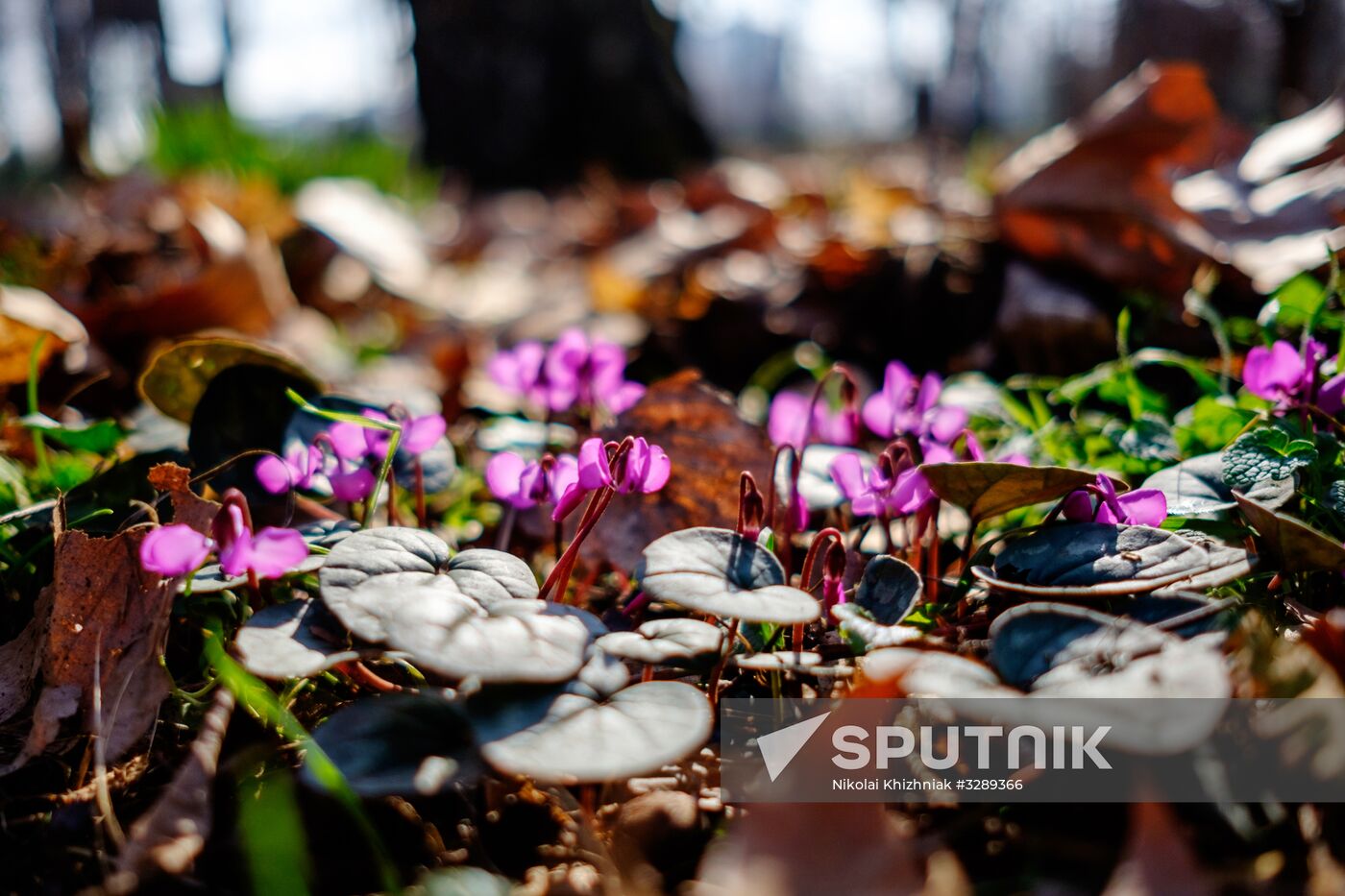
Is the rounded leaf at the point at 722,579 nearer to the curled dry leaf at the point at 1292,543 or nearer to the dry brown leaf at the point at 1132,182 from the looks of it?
the curled dry leaf at the point at 1292,543

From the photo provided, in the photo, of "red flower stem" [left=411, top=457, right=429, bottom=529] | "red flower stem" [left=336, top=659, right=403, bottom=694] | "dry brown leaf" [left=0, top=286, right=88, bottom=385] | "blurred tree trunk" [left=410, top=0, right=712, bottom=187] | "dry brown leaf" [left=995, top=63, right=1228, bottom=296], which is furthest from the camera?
"blurred tree trunk" [left=410, top=0, right=712, bottom=187]

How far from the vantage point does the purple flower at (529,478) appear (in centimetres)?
110

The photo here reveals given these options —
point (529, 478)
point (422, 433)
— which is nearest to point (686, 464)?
point (529, 478)

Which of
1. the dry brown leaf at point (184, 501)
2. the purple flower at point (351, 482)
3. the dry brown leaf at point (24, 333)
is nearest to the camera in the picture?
the dry brown leaf at point (184, 501)

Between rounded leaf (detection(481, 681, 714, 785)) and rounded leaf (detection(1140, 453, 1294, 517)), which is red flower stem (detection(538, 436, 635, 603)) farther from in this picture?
rounded leaf (detection(1140, 453, 1294, 517))

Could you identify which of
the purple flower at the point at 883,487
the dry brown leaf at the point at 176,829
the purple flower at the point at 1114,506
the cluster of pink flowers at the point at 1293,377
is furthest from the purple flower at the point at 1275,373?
Result: the dry brown leaf at the point at 176,829

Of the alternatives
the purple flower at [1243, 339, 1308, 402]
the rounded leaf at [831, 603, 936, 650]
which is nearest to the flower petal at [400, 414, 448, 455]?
the rounded leaf at [831, 603, 936, 650]

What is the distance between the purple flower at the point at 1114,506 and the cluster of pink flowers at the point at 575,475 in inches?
18.3

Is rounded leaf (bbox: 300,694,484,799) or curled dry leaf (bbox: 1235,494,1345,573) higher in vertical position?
curled dry leaf (bbox: 1235,494,1345,573)

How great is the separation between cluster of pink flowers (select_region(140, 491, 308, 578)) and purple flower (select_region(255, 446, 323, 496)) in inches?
9.5

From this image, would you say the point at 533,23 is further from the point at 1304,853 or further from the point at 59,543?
the point at 1304,853

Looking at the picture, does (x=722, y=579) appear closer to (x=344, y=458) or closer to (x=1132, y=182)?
(x=344, y=458)

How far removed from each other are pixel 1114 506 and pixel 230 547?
907mm

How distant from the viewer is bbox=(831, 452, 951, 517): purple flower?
1033 mm
